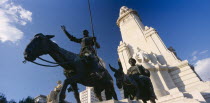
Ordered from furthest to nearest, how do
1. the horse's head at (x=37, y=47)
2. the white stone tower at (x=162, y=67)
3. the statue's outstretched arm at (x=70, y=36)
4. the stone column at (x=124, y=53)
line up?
the stone column at (x=124, y=53), the white stone tower at (x=162, y=67), the statue's outstretched arm at (x=70, y=36), the horse's head at (x=37, y=47)

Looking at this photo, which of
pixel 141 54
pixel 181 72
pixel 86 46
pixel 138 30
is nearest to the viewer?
pixel 86 46

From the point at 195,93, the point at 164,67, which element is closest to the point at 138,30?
the point at 164,67

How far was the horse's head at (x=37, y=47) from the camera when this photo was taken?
4.38 m

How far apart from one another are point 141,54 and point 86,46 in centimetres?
1177

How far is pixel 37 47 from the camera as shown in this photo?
183 inches

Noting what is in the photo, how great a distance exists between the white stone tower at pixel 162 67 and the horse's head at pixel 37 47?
8.54 meters

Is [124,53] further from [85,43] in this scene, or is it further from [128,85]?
[128,85]

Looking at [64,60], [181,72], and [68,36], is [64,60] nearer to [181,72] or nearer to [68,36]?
[68,36]

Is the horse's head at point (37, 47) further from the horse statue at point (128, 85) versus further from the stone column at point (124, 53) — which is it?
the stone column at point (124, 53)

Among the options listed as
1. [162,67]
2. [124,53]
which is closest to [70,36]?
[162,67]

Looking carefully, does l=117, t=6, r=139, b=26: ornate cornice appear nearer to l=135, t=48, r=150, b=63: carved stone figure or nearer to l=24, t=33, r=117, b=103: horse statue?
l=135, t=48, r=150, b=63: carved stone figure

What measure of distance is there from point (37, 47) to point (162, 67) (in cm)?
1365

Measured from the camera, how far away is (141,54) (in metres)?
16.4

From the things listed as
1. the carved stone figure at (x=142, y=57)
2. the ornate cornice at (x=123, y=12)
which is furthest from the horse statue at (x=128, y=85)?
the ornate cornice at (x=123, y=12)
